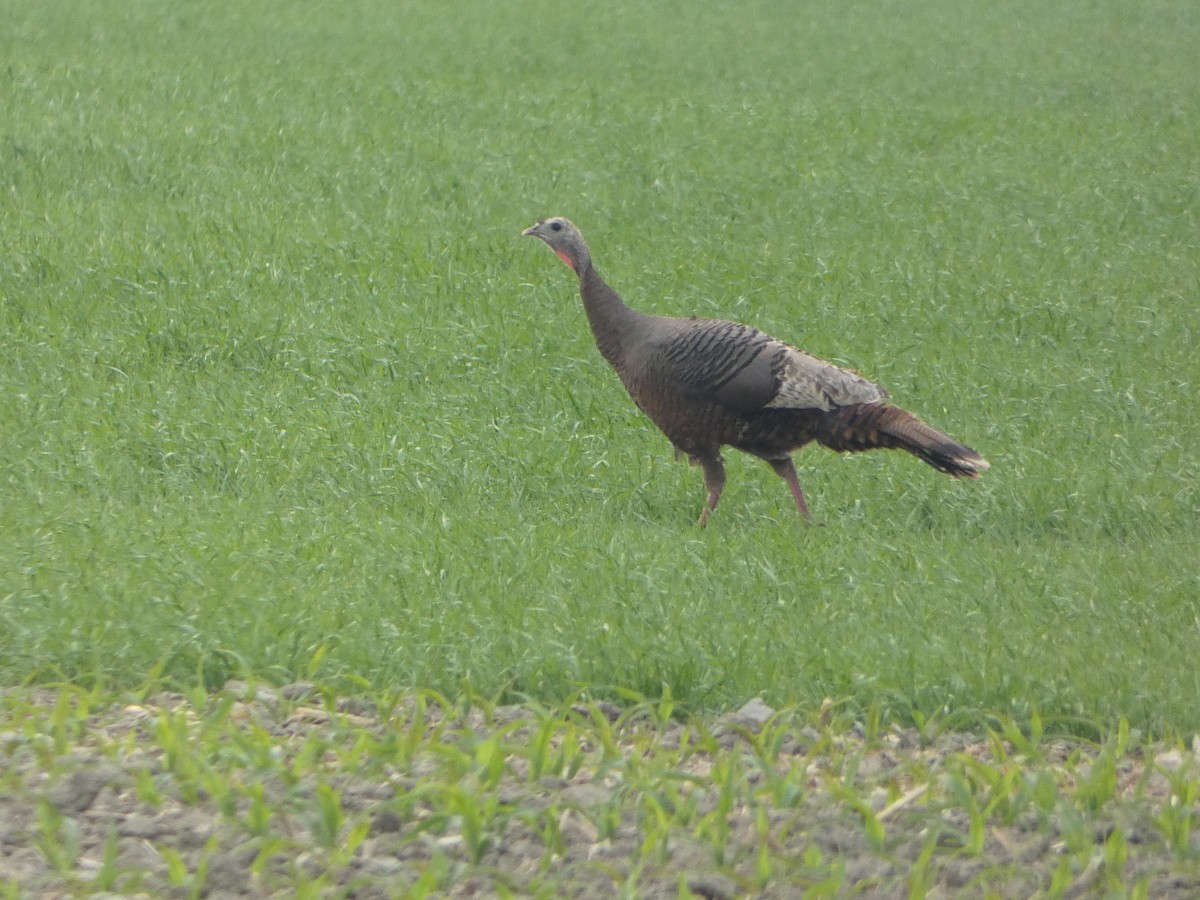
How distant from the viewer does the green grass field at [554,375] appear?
17.5ft

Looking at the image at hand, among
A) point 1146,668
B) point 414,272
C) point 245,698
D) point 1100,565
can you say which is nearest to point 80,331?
point 414,272

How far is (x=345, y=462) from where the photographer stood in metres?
7.61

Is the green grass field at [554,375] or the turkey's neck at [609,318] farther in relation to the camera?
the turkey's neck at [609,318]

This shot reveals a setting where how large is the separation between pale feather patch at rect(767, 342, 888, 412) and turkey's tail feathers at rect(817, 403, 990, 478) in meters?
0.05

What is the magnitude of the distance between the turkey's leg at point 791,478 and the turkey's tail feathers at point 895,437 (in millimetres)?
278

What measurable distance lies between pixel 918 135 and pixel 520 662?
12.9 m

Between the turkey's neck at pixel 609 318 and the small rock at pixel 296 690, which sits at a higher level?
the turkey's neck at pixel 609 318

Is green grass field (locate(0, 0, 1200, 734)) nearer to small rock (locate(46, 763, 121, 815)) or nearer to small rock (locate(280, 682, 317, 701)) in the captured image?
small rock (locate(280, 682, 317, 701))

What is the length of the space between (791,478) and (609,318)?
107 centimetres

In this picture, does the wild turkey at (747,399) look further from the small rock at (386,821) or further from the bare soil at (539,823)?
the small rock at (386,821)

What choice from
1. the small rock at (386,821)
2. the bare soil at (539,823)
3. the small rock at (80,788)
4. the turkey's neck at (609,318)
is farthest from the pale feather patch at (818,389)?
the small rock at (80,788)

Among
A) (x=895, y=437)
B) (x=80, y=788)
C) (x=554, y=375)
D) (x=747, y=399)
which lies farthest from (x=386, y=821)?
(x=554, y=375)

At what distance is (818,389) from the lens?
22.3ft

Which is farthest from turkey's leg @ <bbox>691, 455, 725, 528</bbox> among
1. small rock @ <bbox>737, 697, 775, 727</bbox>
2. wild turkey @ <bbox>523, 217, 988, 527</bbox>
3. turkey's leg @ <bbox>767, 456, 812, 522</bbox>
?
small rock @ <bbox>737, 697, 775, 727</bbox>
